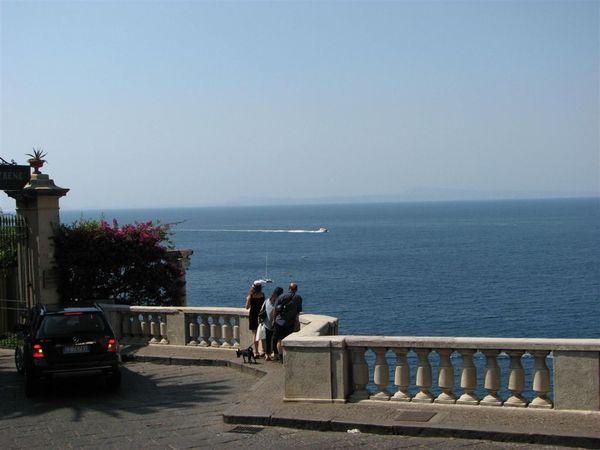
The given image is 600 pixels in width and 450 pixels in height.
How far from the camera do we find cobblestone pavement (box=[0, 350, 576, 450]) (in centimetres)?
820

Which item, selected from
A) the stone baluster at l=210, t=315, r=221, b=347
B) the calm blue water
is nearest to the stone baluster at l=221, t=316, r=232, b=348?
the stone baluster at l=210, t=315, r=221, b=347

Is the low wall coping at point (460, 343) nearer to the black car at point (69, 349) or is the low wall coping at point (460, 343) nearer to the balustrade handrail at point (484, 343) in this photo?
the balustrade handrail at point (484, 343)

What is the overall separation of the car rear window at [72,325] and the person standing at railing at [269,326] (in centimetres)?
254

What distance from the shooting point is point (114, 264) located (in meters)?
17.8

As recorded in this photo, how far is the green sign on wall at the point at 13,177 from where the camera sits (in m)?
15.9

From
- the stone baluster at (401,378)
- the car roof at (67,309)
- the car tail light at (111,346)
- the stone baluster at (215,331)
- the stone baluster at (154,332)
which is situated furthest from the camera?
the stone baluster at (154,332)

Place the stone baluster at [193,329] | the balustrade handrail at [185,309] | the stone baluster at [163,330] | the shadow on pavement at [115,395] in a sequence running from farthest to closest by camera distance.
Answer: the stone baluster at [163,330], the stone baluster at [193,329], the balustrade handrail at [185,309], the shadow on pavement at [115,395]

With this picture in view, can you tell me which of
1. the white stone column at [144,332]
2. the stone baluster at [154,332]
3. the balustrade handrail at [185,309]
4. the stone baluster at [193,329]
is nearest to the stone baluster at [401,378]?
the balustrade handrail at [185,309]

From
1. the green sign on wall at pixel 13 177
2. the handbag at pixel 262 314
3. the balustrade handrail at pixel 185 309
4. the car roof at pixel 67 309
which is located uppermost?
the green sign on wall at pixel 13 177

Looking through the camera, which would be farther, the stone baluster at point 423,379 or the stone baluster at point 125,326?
the stone baluster at point 125,326

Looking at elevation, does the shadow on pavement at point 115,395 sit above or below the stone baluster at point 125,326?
below

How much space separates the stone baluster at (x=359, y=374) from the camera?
366 inches

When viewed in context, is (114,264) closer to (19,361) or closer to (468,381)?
(19,361)

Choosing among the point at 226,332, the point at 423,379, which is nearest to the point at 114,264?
the point at 226,332
